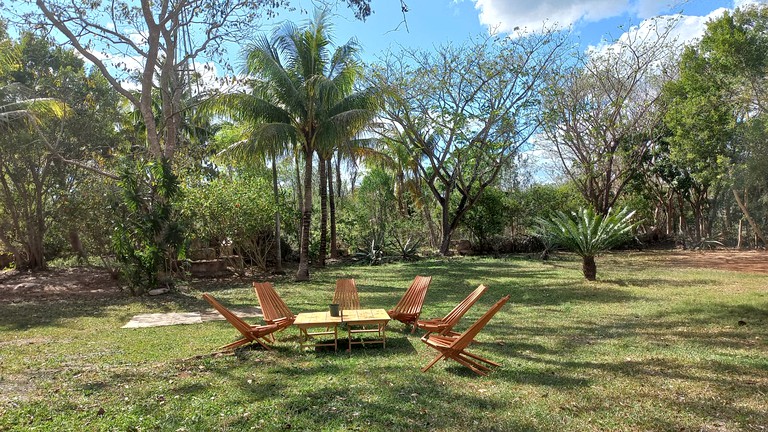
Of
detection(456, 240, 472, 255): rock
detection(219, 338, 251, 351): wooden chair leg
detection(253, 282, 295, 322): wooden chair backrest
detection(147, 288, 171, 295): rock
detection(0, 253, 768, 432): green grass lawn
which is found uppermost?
detection(456, 240, 472, 255): rock

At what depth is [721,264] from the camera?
1722 centimetres

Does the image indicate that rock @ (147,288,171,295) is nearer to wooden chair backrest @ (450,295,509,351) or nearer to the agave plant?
wooden chair backrest @ (450,295,509,351)

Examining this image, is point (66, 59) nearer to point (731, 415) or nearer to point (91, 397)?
point (91, 397)

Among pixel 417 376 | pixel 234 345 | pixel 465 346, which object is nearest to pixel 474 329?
pixel 465 346

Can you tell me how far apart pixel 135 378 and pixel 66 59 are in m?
22.2

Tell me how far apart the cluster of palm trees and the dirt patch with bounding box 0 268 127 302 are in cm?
560

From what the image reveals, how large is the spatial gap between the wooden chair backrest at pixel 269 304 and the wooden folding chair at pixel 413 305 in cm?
165

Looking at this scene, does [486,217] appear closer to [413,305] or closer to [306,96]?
[306,96]

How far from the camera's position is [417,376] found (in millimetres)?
5273

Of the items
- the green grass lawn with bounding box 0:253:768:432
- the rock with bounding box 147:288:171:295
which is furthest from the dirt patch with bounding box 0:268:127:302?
the green grass lawn with bounding box 0:253:768:432

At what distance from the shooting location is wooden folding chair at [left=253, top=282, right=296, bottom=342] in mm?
6969

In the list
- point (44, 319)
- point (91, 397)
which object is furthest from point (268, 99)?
point (91, 397)

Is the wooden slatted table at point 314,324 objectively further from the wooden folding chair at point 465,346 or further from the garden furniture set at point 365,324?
the wooden folding chair at point 465,346

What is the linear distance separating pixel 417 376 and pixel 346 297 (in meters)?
3.56
